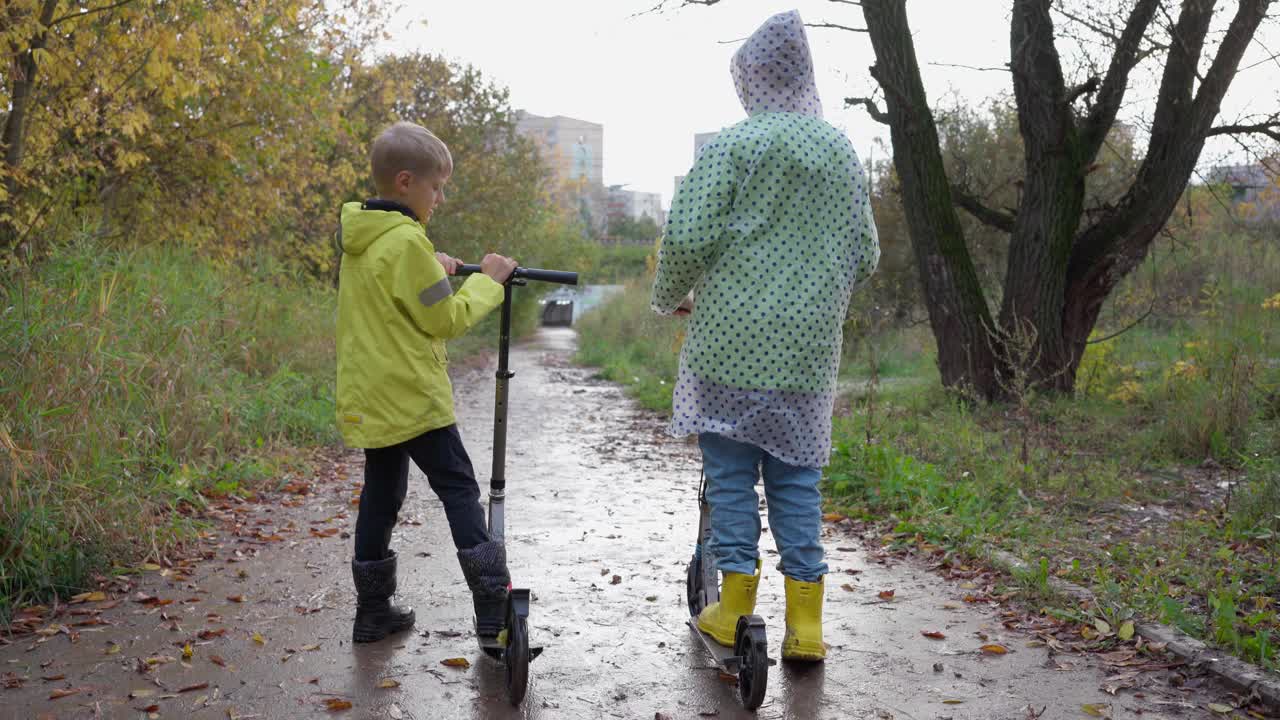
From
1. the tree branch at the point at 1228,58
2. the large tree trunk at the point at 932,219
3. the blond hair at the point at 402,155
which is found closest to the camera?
the blond hair at the point at 402,155

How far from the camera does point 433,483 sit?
3834mm

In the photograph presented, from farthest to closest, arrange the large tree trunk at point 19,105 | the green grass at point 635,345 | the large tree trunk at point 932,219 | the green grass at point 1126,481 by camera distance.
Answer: the green grass at point 635,345, the large tree trunk at point 932,219, the large tree trunk at point 19,105, the green grass at point 1126,481

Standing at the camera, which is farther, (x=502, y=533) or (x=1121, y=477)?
(x=1121, y=477)

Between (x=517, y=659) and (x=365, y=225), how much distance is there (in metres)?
1.52

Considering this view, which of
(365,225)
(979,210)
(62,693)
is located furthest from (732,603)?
(979,210)

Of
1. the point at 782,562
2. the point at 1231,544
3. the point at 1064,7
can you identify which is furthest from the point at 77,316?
the point at 1064,7

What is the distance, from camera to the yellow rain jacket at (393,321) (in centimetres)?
361

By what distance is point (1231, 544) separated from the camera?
5.36 metres

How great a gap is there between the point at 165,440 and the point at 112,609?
2.14m

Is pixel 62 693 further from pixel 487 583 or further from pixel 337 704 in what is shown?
pixel 487 583

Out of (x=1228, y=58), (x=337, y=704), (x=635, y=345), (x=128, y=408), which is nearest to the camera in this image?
(x=337, y=704)

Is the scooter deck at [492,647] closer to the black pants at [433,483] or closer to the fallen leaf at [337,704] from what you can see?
the black pants at [433,483]

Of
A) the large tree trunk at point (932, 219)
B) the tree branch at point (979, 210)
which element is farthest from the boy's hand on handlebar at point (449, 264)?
the tree branch at point (979, 210)

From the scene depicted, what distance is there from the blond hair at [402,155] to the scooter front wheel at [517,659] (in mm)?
1537
